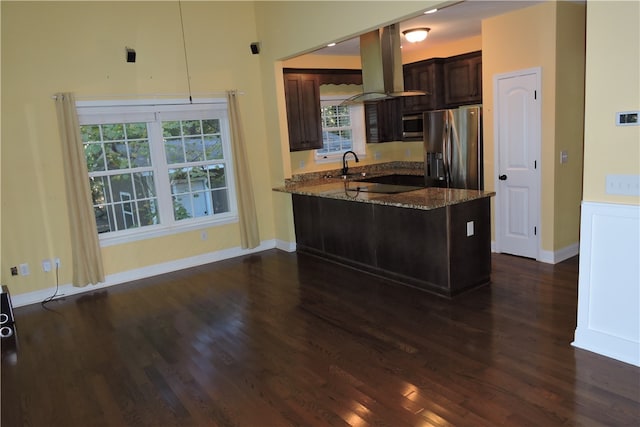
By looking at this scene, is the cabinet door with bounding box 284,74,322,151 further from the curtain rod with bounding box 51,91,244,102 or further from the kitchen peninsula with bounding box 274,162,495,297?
the kitchen peninsula with bounding box 274,162,495,297

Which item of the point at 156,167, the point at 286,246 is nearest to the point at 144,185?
the point at 156,167

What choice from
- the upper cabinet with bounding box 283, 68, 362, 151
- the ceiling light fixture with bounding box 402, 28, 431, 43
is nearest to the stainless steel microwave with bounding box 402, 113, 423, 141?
the upper cabinet with bounding box 283, 68, 362, 151

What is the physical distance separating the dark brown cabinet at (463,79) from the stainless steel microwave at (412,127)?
20.9 inches

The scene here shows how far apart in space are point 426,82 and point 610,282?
4.19 metres

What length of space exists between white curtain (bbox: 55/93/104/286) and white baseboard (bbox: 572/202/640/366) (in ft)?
15.4

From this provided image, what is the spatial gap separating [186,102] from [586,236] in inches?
179

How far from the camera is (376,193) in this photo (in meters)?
4.93

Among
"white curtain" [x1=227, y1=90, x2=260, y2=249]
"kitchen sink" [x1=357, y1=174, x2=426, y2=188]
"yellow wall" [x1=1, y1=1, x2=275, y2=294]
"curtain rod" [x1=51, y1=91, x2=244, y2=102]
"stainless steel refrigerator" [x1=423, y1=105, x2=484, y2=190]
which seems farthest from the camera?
"kitchen sink" [x1=357, y1=174, x2=426, y2=188]

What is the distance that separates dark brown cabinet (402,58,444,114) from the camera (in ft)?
20.5

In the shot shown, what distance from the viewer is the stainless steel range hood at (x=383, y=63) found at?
458 cm

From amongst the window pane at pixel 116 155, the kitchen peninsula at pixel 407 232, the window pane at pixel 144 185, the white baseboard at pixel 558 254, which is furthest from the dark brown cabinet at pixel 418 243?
the window pane at pixel 116 155

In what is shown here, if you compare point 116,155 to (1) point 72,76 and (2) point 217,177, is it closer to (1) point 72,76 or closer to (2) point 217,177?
(1) point 72,76

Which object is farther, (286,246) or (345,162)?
(345,162)

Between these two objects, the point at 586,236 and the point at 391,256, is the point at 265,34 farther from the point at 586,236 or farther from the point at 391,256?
the point at 586,236
